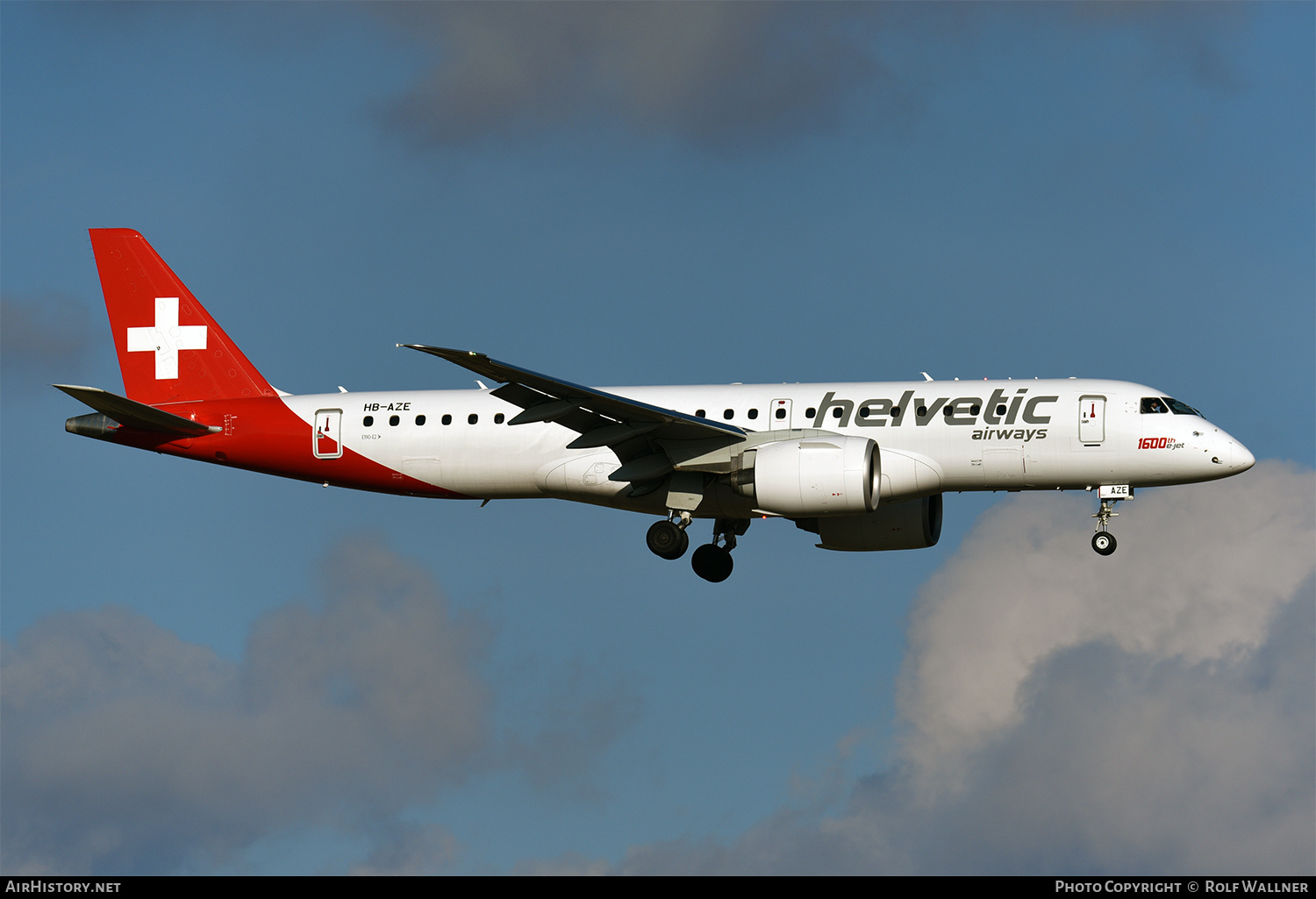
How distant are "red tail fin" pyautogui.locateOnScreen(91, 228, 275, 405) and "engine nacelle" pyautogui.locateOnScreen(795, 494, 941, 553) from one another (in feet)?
52.3

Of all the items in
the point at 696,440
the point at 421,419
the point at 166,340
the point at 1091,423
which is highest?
the point at 166,340

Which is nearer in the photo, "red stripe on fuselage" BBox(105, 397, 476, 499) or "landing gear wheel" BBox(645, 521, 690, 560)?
"landing gear wheel" BBox(645, 521, 690, 560)

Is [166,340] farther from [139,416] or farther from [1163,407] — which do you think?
[1163,407]

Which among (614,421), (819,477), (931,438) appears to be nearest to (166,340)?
(614,421)

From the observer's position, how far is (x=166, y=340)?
156 ft

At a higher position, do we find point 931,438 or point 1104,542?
point 931,438

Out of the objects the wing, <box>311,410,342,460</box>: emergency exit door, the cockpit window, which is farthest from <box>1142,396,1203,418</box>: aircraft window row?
<box>311,410,342,460</box>: emergency exit door

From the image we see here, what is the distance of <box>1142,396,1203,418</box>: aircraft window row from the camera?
40719 mm

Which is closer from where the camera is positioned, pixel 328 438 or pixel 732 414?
pixel 732 414

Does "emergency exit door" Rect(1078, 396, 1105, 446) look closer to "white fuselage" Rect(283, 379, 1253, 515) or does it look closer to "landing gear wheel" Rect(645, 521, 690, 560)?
A: "white fuselage" Rect(283, 379, 1253, 515)

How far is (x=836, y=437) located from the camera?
132 ft

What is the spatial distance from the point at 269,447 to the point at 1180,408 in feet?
78.3

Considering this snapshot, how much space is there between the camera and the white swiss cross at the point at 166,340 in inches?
1866

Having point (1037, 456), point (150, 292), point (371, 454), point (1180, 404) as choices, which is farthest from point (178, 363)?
point (1180, 404)
